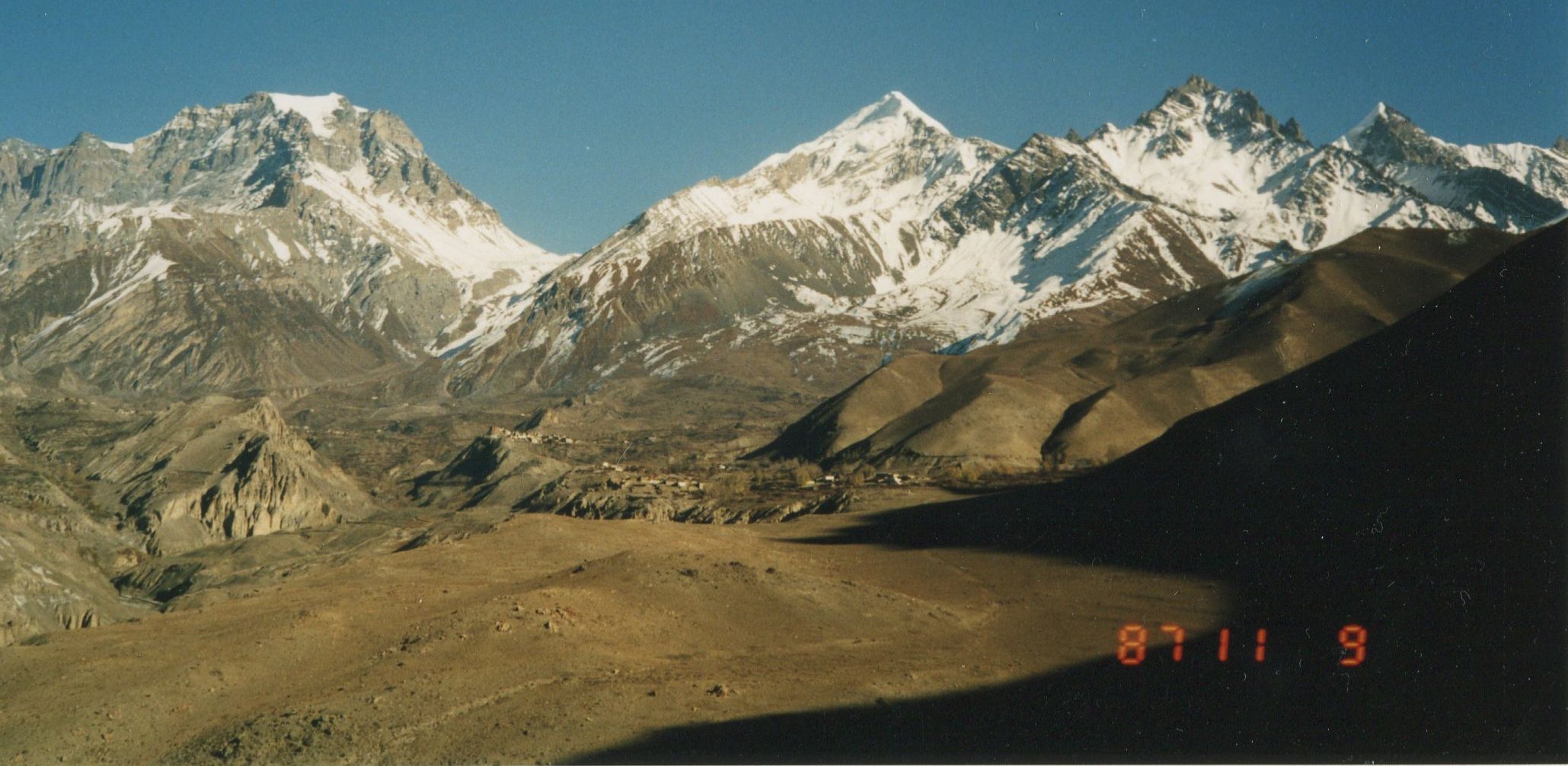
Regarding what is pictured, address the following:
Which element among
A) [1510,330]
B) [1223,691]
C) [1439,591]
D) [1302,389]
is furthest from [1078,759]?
[1302,389]

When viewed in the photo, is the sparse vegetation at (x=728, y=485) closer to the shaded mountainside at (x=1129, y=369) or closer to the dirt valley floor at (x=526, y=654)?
the shaded mountainside at (x=1129, y=369)

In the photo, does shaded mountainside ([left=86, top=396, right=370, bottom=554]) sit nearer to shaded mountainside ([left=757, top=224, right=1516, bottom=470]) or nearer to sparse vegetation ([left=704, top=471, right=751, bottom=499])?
sparse vegetation ([left=704, top=471, right=751, bottom=499])

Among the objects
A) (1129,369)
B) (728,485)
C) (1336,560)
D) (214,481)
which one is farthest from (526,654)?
(1129,369)

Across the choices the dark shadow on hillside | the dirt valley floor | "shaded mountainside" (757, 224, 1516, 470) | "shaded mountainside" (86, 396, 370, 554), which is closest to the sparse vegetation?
"shaded mountainside" (757, 224, 1516, 470)

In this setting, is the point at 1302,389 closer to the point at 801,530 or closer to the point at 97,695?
the point at 801,530

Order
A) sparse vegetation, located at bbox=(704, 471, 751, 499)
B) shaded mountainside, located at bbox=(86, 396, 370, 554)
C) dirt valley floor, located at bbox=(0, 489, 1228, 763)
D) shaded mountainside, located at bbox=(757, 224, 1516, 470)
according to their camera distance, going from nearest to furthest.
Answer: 1. dirt valley floor, located at bbox=(0, 489, 1228, 763)
2. shaded mountainside, located at bbox=(86, 396, 370, 554)
3. sparse vegetation, located at bbox=(704, 471, 751, 499)
4. shaded mountainside, located at bbox=(757, 224, 1516, 470)

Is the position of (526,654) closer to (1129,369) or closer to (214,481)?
(214,481)

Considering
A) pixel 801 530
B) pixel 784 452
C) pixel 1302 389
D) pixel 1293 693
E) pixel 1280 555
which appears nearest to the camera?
pixel 1293 693
